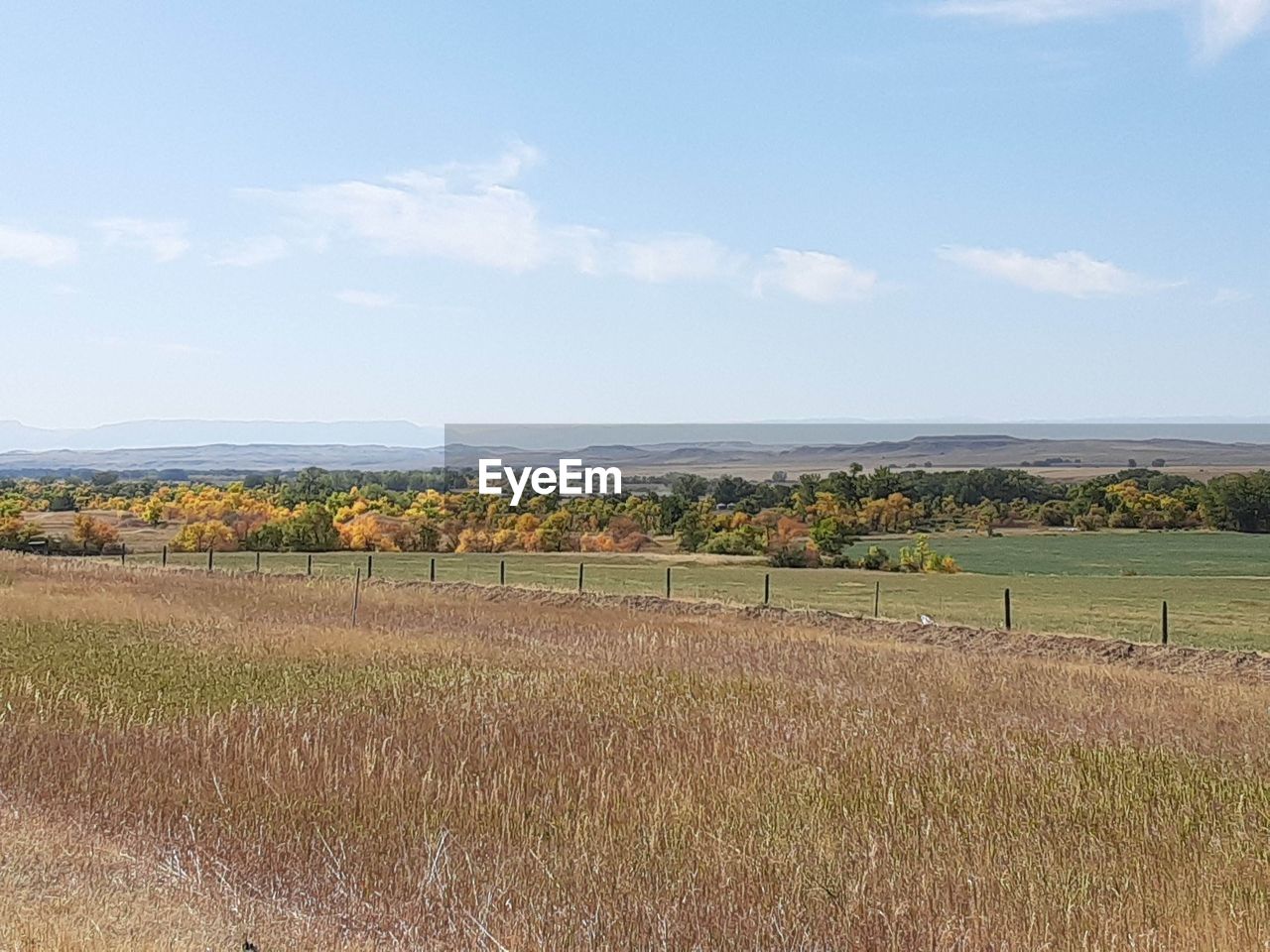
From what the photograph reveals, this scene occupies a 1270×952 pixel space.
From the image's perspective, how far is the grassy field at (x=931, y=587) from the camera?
3628cm

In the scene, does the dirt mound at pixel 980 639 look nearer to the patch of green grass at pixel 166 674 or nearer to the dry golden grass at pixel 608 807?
the dry golden grass at pixel 608 807

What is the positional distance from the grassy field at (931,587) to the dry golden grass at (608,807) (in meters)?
18.3

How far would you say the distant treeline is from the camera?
70.2m

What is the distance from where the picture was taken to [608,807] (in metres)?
10.3

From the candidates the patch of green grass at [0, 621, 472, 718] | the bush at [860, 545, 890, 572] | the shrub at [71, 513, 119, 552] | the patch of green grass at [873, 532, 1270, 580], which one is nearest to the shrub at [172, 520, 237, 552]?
the shrub at [71, 513, 119, 552]

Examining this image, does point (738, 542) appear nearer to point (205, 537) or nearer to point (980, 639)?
point (205, 537)

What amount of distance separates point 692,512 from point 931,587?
29.4 m

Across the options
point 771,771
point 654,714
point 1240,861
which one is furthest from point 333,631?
point 1240,861

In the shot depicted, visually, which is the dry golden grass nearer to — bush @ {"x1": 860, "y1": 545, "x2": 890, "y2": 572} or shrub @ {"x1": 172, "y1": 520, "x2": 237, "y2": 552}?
bush @ {"x1": 860, "y1": 545, "x2": 890, "y2": 572}

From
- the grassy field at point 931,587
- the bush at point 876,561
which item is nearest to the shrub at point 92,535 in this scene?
the grassy field at point 931,587

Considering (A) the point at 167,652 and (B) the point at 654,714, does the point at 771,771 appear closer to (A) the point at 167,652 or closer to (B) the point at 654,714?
(B) the point at 654,714

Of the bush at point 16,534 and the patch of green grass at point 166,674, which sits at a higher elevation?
the patch of green grass at point 166,674

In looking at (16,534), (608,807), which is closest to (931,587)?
(608,807)

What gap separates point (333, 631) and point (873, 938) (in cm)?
1671
